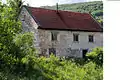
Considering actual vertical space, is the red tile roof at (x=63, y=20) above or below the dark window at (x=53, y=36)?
above

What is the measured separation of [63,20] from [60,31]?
183cm

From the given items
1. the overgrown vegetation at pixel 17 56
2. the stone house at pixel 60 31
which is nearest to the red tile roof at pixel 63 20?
the stone house at pixel 60 31

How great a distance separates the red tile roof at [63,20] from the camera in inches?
831

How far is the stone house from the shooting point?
66.9ft

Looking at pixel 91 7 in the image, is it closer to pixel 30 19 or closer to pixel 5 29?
pixel 30 19

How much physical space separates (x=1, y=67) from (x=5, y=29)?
5.15 ft

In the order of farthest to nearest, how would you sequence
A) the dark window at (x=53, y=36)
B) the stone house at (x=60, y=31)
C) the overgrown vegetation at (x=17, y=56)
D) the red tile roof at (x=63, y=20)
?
1. the red tile roof at (x=63, y=20)
2. the dark window at (x=53, y=36)
3. the stone house at (x=60, y=31)
4. the overgrown vegetation at (x=17, y=56)

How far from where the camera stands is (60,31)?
70.0 ft

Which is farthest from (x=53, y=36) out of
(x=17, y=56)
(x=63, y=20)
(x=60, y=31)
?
(x=17, y=56)

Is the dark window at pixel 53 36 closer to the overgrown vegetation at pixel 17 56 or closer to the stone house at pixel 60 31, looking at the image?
the stone house at pixel 60 31

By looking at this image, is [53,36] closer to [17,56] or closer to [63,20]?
[63,20]

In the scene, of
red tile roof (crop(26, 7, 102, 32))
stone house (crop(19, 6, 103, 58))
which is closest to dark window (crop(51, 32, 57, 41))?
stone house (crop(19, 6, 103, 58))

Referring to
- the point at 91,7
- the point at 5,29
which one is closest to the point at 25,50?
the point at 5,29

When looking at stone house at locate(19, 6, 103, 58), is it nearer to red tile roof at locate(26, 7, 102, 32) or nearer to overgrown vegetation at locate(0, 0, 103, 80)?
red tile roof at locate(26, 7, 102, 32)
